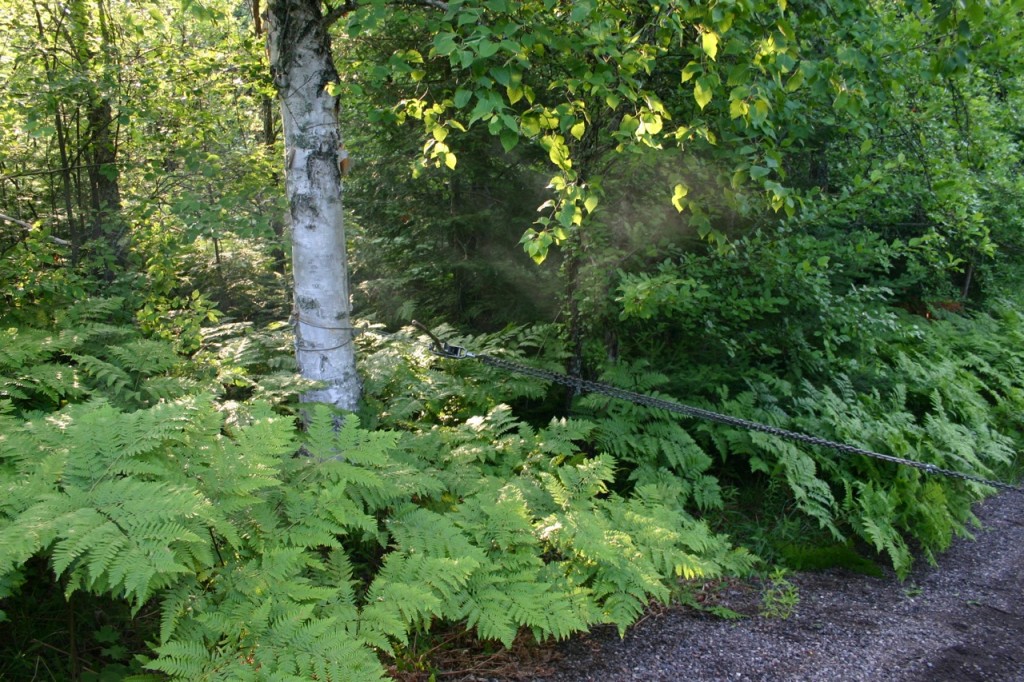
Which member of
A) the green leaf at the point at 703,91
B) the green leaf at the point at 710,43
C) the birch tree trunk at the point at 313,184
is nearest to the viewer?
the green leaf at the point at 710,43

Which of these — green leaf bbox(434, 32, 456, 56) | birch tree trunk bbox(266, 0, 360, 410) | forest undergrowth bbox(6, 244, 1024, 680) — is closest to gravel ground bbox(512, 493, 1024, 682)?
forest undergrowth bbox(6, 244, 1024, 680)

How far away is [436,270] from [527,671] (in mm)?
4909

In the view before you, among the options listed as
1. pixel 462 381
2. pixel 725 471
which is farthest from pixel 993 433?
pixel 462 381

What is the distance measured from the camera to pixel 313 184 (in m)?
4.36

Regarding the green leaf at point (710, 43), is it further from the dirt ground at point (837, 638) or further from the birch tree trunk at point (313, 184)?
the dirt ground at point (837, 638)

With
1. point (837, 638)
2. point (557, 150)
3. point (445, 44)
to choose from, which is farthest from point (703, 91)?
point (837, 638)

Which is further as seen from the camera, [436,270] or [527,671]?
[436,270]

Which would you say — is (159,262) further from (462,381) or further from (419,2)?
(419,2)

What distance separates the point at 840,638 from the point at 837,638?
0.02 metres

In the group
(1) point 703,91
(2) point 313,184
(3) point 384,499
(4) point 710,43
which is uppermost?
(4) point 710,43

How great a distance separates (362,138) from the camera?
25.3ft

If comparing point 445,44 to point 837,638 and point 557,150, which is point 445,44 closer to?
point 557,150

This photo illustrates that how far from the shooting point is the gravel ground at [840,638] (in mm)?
3469

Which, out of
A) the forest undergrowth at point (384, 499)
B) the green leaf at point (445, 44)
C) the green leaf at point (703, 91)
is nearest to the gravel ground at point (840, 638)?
the forest undergrowth at point (384, 499)
